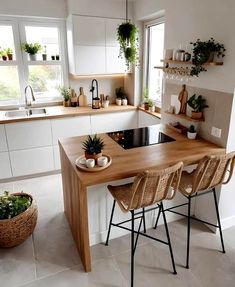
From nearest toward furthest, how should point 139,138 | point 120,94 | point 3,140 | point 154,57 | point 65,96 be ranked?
point 139,138 < point 3,140 < point 154,57 < point 65,96 < point 120,94

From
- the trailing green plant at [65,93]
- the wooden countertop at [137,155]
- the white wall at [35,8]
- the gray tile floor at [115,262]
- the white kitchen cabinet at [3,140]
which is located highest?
the white wall at [35,8]

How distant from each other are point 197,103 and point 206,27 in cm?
69

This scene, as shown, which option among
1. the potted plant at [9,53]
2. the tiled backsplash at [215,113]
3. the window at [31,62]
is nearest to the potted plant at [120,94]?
the window at [31,62]

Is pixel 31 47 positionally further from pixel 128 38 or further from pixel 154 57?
pixel 154 57

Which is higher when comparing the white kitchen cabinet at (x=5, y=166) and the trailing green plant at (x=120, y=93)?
the trailing green plant at (x=120, y=93)

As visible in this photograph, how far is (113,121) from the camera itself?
12.1ft

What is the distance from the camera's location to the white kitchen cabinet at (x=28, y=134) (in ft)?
10.4

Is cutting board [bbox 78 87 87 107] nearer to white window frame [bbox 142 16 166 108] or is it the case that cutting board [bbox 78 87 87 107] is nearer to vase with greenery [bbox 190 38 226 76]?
white window frame [bbox 142 16 166 108]

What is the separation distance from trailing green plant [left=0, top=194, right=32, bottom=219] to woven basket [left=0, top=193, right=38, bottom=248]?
59 millimetres

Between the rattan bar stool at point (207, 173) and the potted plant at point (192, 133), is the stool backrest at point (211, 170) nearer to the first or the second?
the rattan bar stool at point (207, 173)

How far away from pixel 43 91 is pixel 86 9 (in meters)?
1.42

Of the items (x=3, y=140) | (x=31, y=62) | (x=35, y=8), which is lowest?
(x=3, y=140)

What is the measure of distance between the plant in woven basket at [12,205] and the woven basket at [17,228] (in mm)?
60

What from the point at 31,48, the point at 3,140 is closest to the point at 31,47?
the point at 31,48
